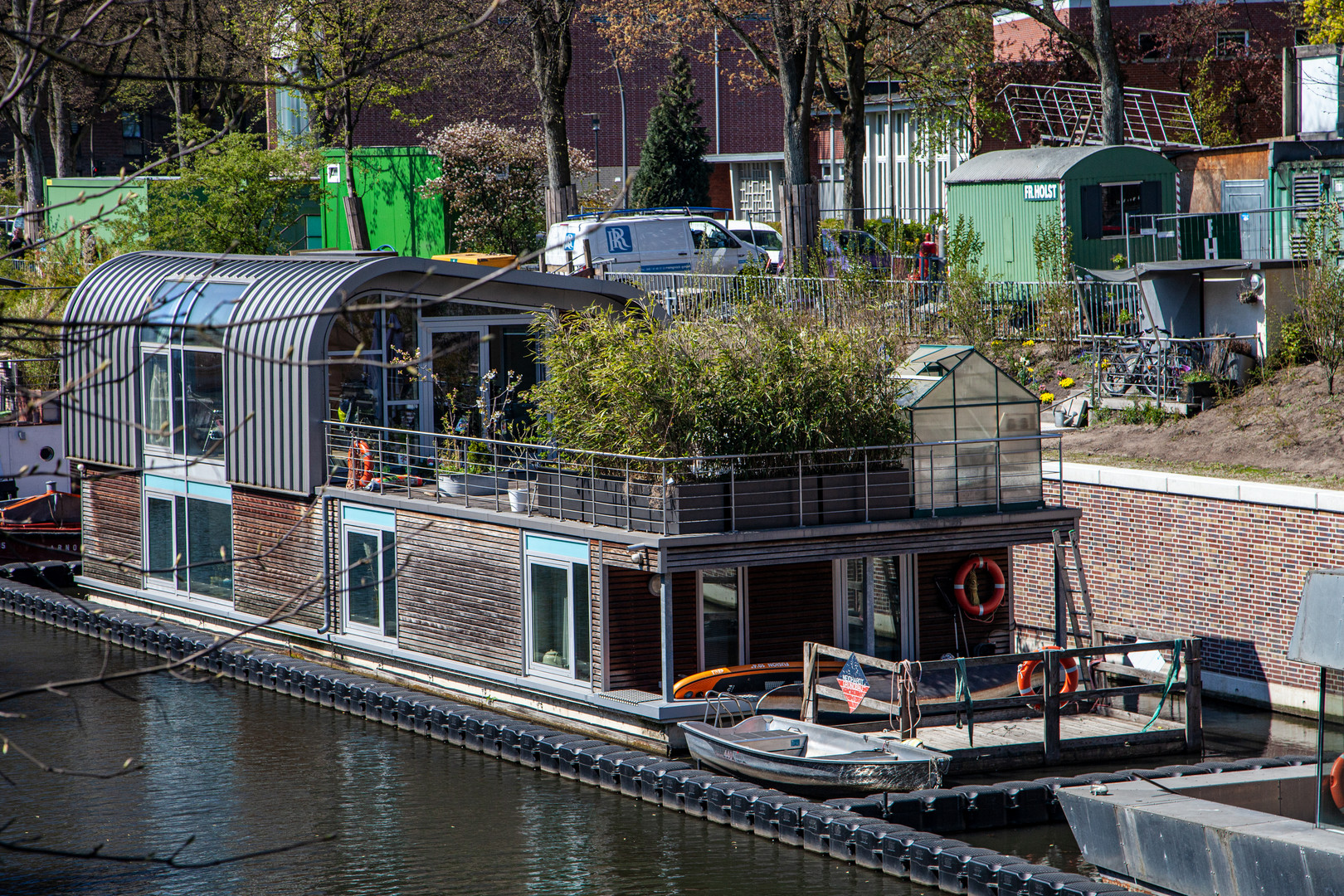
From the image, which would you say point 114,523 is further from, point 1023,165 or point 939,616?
point 1023,165

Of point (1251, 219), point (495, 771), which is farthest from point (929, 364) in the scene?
point (1251, 219)

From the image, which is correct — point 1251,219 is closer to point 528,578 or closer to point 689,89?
point 528,578

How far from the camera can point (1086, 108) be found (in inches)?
1753

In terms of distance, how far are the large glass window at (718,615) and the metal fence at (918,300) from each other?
10796 millimetres

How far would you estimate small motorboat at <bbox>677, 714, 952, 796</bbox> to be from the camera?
15328 mm

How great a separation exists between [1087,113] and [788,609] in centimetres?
3027

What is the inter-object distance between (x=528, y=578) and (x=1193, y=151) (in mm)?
25916

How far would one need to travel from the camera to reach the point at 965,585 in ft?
62.1

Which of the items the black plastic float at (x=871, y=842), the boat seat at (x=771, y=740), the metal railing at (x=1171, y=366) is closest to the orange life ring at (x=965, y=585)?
the boat seat at (x=771, y=740)

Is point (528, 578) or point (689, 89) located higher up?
point (689, 89)

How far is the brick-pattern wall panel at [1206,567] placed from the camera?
768 inches

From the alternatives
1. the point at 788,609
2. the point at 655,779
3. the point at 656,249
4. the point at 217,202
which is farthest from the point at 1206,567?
the point at 217,202

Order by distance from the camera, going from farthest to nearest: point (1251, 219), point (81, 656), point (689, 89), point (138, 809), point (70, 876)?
1. point (689, 89)
2. point (1251, 219)
3. point (81, 656)
4. point (138, 809)
5. point (70, 876)

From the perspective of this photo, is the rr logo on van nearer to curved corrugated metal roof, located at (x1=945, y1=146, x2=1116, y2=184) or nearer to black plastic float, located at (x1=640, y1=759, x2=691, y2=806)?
curved corrugated metal roof, located at (x1=945, y1=146, x2=1116, y2=184)
